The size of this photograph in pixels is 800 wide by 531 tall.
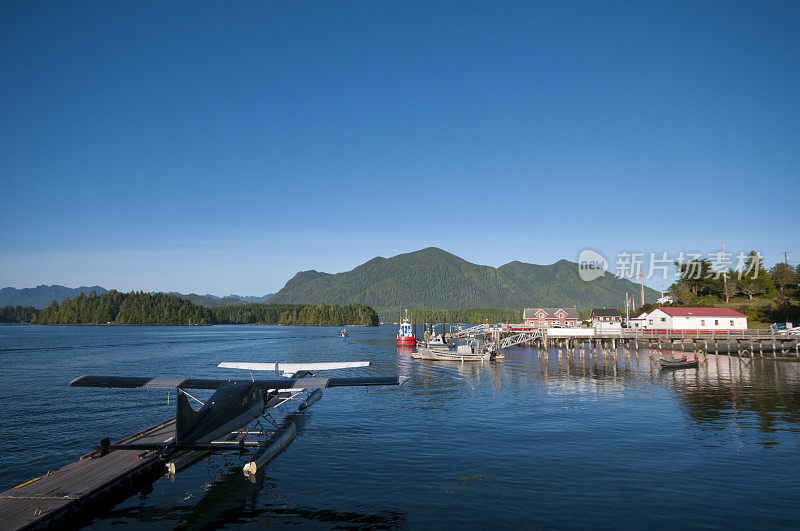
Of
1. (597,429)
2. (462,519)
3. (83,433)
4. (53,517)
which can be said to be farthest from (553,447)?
(83,433)

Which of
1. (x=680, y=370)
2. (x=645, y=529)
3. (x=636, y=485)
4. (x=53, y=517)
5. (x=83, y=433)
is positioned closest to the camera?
(x=53, y=517)

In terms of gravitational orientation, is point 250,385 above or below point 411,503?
above

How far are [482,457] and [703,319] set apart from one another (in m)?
75.5

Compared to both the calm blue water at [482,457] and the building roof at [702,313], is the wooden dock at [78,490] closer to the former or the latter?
the calm blue water at [482,457]

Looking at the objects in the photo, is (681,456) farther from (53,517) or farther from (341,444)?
(53,517)

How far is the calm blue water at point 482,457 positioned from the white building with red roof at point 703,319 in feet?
127

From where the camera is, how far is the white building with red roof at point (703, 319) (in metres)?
78.5

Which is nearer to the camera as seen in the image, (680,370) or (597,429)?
(597,429)

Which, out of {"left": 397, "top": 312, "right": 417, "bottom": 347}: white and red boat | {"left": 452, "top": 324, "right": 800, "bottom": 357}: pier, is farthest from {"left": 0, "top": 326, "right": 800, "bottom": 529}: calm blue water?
{"left": 397, "top": 312, "right": 417, "bottom": 347}: white and red boat

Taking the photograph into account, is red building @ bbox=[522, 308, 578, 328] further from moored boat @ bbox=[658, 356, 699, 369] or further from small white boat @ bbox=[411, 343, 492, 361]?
moored boat @ bbox=[658, 356, 699, 369]

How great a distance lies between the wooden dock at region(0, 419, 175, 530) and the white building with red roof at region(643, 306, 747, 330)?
278 feet

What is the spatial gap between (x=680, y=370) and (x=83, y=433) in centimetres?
5808

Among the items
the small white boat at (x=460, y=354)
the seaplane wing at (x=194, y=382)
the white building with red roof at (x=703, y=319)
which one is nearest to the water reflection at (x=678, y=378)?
the small white boat at (x=460, y=354)

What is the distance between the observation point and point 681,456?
21.6 meters
